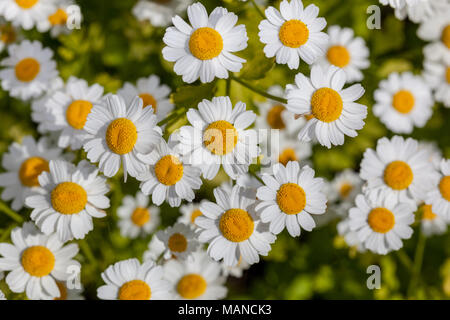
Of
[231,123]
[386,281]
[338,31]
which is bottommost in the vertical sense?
[386,281]

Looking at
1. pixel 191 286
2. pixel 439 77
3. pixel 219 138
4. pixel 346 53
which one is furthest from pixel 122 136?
pixel 439 77

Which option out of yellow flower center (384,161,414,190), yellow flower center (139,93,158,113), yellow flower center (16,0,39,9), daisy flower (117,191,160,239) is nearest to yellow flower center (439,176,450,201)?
yellow flower center (384,161,414,190)

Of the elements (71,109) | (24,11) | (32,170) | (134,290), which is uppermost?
(24,11)

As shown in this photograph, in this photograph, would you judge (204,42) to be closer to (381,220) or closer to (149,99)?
(149,99)

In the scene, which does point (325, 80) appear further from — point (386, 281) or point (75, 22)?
point (75, 22)

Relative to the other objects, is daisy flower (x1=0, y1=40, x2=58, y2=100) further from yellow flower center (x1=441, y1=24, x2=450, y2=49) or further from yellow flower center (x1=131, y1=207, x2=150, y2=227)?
yellow flower center (x1=441, y1=24, x2=450, y2=49)

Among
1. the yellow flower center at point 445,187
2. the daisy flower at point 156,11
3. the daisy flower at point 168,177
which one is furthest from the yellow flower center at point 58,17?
the yellow flower center at point 445,187

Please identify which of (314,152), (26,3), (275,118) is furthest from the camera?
(314,152)
